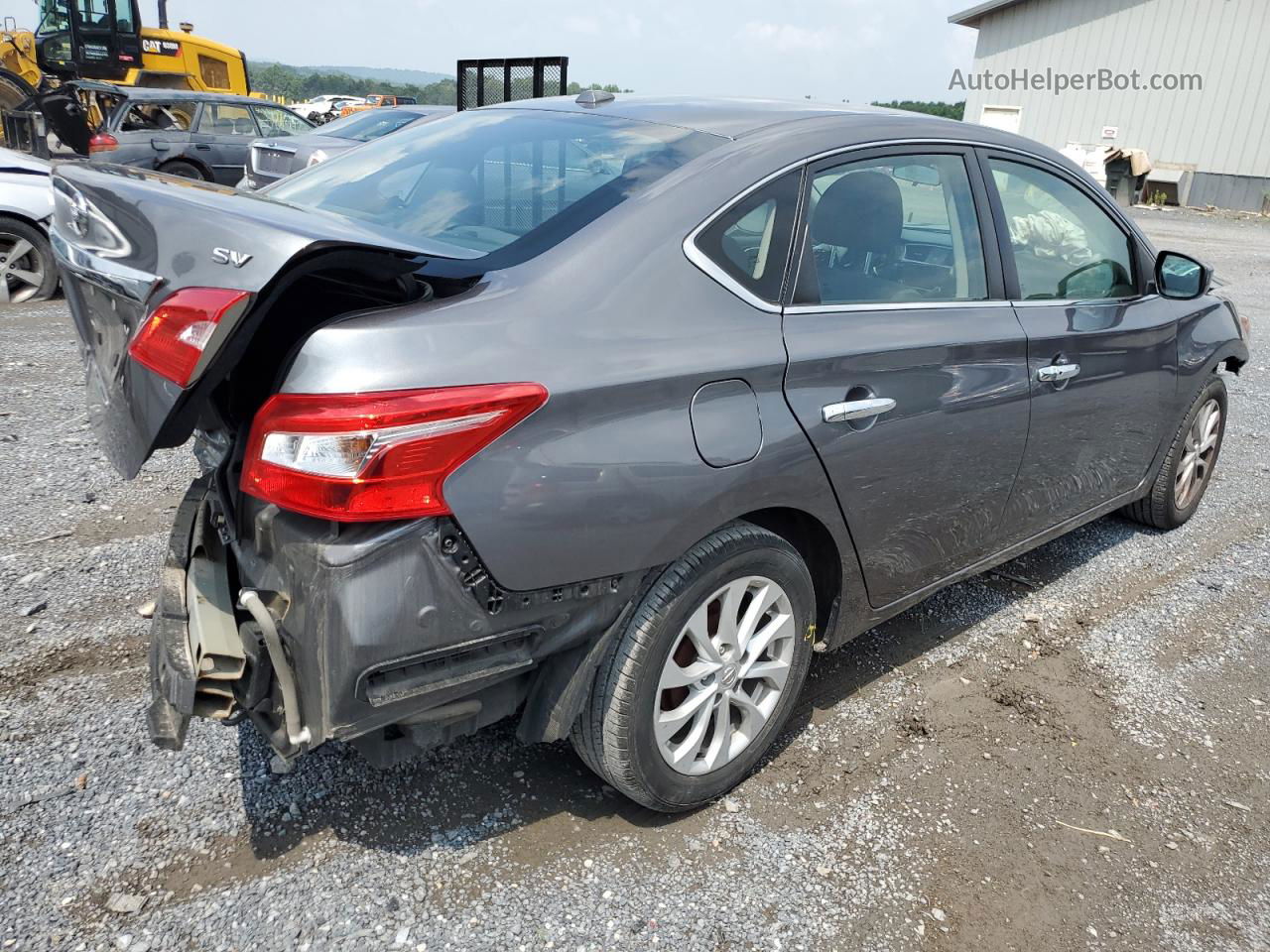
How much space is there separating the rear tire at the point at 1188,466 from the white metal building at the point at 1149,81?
973 inches

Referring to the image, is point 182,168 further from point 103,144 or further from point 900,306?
point 900,306

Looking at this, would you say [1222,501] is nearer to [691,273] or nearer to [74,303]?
[691,273]

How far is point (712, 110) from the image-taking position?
2764 mm

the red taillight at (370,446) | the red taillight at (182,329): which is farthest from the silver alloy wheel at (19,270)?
the red taillight at (370,446)

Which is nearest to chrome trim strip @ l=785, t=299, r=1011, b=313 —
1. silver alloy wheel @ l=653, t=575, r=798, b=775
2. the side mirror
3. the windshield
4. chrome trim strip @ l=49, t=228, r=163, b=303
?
silver alloy wheel @ l=653, t=575, r=798, b=775

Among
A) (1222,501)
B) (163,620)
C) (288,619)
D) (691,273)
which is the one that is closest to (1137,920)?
(691,273)

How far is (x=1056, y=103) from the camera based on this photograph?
27844 millimetres

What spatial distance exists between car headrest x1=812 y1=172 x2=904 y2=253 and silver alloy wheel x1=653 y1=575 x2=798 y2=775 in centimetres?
96

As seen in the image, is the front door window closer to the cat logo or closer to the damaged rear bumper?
the damaged rear bumper

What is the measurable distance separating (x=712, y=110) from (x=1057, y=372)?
1.44m

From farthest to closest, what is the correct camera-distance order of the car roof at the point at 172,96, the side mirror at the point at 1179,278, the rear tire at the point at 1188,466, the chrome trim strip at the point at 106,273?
1. the car roof at the point at 172,96
2. the rear tire at the point at 1188,466
3. the side mirror at the point at 1179,278
4. the chrome trim strip at the point at 106,273

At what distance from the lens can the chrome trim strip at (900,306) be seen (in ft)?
7.99

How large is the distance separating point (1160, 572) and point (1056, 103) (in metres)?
28.2

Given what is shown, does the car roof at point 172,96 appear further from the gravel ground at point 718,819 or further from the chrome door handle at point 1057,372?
the chrome door handle at point 1057,372
